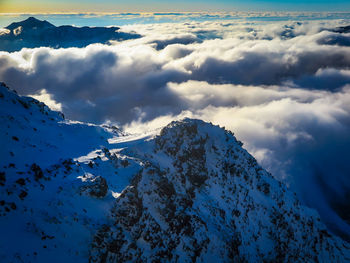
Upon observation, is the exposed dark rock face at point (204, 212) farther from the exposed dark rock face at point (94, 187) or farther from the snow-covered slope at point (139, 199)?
the exposed dark rock face at point (94, 187)

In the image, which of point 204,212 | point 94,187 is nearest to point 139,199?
point 94,187

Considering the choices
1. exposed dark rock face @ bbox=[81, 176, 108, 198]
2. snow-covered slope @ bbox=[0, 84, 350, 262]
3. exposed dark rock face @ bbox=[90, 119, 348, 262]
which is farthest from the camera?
exposed dark rock face @ bbox=[90, 119, 348, 262]

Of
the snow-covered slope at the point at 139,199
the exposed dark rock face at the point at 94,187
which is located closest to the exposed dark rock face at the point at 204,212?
the snow-covered slope at the point at 139,199

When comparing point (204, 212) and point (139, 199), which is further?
point (204, 212)

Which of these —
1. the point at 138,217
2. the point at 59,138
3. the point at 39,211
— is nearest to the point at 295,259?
the point at 138,217

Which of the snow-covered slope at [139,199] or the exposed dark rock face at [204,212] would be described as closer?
the snow-covered slope at [139,199]

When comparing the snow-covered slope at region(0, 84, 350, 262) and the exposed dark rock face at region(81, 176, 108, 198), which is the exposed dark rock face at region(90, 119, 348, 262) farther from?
the exposed dark rock face at region(81, 176, 108, 198)

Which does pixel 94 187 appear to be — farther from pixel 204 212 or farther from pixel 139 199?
pixel 204 212

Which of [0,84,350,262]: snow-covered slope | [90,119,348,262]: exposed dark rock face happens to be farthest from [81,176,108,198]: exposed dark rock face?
[90,119,348,262]: exposed dark rock face

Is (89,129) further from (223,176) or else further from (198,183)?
(223,176)
